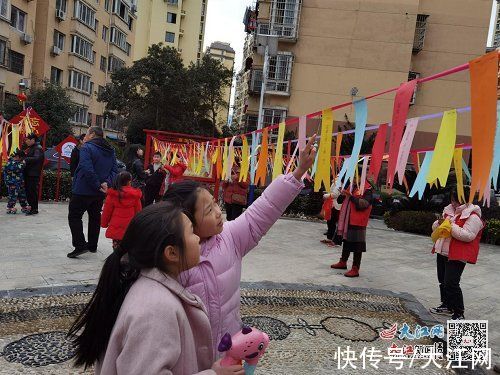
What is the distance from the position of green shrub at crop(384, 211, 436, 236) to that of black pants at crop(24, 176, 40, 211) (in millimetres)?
9406

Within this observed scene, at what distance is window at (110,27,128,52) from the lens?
35.5 meters

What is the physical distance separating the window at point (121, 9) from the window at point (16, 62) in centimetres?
1272

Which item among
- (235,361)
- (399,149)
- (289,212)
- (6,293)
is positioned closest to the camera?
(235,361)

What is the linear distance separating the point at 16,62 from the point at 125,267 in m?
27.2

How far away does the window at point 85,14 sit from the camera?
29.3 meters

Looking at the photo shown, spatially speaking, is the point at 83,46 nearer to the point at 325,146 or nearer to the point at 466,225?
the point at 325,146

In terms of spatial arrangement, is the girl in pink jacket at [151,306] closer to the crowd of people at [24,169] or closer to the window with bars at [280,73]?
the crowd of people at [24,169]

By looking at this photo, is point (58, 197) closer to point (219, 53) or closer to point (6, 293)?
point (6, 293)

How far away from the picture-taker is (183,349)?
136 centimetres

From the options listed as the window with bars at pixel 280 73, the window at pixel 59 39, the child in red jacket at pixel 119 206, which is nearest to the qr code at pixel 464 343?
the child in red jacket at pixel 119 206

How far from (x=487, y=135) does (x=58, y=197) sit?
11.4 meters

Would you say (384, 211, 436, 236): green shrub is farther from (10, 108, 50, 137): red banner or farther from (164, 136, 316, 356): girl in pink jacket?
(164, 136, 316, 356): girl in pink jacket

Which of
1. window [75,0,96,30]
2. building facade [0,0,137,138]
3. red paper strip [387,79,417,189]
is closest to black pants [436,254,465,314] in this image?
red paper strip [387,79,417,189]

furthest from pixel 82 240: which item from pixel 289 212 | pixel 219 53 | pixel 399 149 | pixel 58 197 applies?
pixel 219 53
